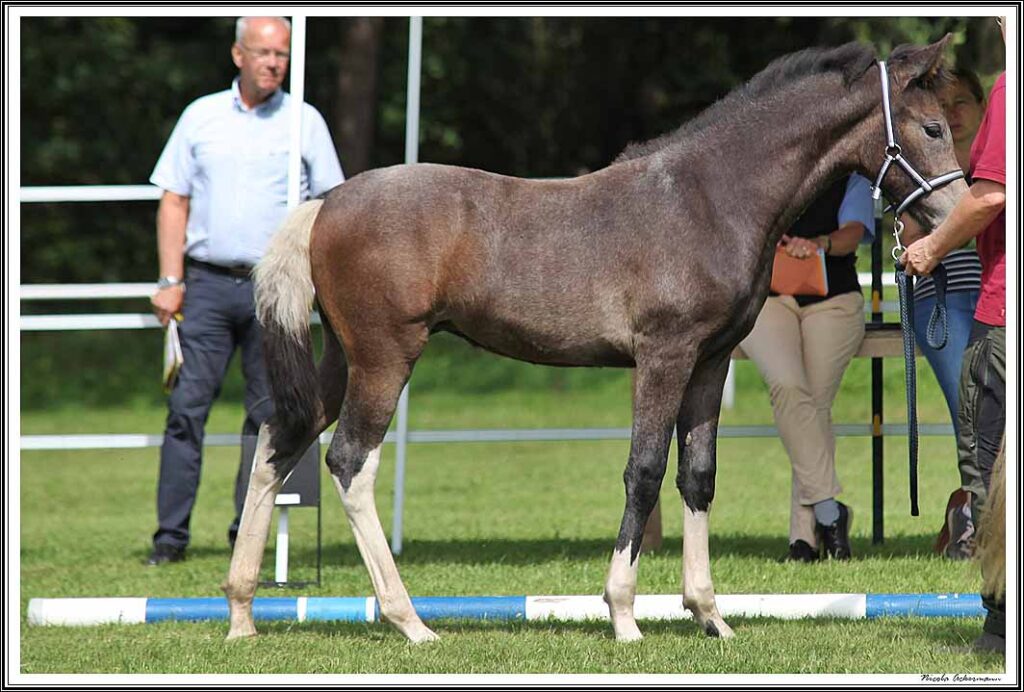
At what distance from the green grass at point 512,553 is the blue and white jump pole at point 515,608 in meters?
0.06

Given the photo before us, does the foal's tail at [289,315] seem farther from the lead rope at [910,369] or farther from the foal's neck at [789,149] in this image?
the lead rope at [910,369]

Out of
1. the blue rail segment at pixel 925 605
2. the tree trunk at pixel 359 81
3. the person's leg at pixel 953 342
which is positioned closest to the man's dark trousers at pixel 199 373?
the blue rail segment at pixel 925 605

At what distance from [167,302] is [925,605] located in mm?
3941

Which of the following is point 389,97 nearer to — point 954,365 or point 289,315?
point 954,365

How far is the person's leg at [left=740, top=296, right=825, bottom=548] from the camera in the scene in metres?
6.95

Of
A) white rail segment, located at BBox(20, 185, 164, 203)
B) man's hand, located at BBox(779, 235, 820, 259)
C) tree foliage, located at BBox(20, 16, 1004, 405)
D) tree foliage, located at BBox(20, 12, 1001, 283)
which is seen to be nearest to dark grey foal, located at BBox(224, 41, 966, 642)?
man's hand, located at BBox(779, 235, 820, 259)

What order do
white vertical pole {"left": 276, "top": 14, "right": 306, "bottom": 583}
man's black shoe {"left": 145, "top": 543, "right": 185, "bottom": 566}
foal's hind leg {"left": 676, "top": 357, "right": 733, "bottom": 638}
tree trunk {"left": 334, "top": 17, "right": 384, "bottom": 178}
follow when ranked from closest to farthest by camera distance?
1. foal's hind leg {"left": 676, "top": 357, "right": 733, "bottom": 638}
2. white vertical pole {"left": 276, "top": 14, "right": 306, "bottom": 583}
3. man's black shoe {"left": 145, "top": 543, "right": 185, "bottom": 566}
4. tree trunk {"left": 334, "top": 17, "right": 384, "bottom": 178}

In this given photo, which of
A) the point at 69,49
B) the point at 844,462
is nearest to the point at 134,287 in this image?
the point at 844,462

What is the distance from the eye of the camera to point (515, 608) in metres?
5.64

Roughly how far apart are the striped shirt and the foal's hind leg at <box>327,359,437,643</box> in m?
2.88

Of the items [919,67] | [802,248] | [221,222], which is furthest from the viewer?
[221,222]

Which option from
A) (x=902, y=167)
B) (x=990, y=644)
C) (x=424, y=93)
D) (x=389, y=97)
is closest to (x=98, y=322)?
(x=902, y=167)

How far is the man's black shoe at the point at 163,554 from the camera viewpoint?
7475 millimetres

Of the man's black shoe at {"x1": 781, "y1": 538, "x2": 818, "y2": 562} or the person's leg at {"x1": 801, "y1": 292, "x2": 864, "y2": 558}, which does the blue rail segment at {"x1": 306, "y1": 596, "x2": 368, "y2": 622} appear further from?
the person's leg at {"x1": 801, "y1": 292, "x2": 864, "y2": 558}
